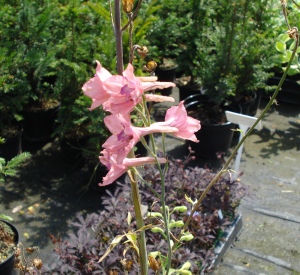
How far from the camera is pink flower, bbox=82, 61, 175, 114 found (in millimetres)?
946

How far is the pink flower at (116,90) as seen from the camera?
95cm

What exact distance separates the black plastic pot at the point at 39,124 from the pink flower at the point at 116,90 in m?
3.42

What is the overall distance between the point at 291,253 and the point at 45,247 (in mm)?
1661

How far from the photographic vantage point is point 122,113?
0.97 metres

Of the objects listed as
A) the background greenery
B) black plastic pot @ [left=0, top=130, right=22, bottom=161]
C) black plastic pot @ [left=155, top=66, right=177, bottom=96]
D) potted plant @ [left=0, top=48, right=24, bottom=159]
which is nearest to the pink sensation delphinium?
the background greenery

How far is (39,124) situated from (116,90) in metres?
3.52

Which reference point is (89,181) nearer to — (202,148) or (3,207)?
(3,207)

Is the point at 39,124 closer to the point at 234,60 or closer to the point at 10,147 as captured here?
the point at 10,147

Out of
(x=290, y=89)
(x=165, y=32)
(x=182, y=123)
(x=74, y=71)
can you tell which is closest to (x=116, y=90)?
(x=182, y=123)

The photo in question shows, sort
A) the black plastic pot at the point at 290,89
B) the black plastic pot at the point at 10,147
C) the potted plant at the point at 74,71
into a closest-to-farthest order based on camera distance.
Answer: the potted plant at the point at 74,71
the black plastic pot at the point at 10,147
the black plastic pot at the point at 290,89

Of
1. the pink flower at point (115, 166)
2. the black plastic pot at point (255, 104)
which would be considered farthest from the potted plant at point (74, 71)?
the pink flower at point (115, 166)

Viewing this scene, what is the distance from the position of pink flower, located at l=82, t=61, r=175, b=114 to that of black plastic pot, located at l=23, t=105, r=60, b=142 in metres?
3.42

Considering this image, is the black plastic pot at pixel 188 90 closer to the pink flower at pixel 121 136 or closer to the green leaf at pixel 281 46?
the green leaf at pixel 281 46

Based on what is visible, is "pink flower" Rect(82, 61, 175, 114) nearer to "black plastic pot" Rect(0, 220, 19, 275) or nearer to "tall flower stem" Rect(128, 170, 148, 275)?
"tall flower stem" Rect(128, 170, 148, 275)
